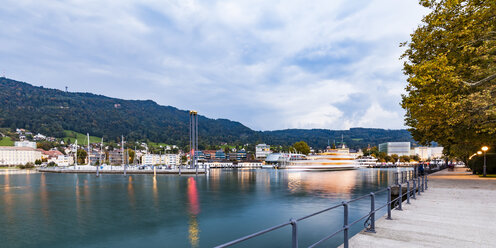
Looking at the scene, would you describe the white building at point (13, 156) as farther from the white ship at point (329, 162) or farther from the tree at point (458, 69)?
the tree at point (458, 69)

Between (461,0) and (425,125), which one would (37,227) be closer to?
(425,125)

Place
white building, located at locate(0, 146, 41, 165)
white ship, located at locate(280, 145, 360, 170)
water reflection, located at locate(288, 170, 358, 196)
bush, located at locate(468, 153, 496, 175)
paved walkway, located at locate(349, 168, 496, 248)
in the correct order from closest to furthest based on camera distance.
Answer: paved walkway, located at locate(349, 168, 496, 248) < bush, located at locate(468, 153, 496, 175) < water reflection, located at locate(288, 170, 358, 196) < white ship, located at locate(280, 145, 360, 170) < white building, located at locate(0, 146, 41, 165)

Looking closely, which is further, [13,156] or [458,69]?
[13,156]

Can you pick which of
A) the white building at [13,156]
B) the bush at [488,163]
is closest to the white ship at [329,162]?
the bush at [488,163]

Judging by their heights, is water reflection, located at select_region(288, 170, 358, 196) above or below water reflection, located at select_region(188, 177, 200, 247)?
below

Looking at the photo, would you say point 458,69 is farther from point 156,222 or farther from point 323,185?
point 323,185

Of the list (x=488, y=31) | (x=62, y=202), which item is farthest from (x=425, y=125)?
(x=62, y=202)

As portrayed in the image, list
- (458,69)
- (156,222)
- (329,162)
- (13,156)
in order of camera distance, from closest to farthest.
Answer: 1. (458,69)
2. (156,222)
3. (329,162)
4. (13,156)

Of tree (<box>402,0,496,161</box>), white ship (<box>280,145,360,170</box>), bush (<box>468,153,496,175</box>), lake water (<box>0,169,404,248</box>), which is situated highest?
tree (<box>402,0,496,161</box>)

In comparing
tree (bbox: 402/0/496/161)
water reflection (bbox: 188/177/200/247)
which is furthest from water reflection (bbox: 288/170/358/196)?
tree (bbox: 402/0/496/161)

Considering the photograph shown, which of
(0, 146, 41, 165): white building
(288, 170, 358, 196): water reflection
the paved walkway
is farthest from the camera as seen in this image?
(0, 146, 41, 165): white building

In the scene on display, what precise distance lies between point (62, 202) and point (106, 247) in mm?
21776

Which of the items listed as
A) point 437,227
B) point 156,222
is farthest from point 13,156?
point 437,227

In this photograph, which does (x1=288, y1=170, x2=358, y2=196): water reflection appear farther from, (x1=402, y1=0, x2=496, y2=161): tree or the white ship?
the white ship
